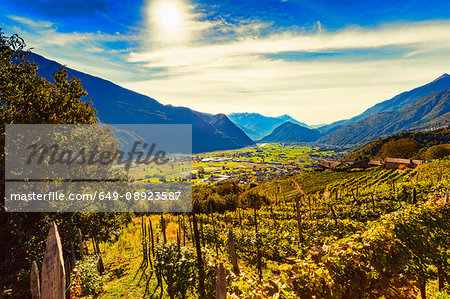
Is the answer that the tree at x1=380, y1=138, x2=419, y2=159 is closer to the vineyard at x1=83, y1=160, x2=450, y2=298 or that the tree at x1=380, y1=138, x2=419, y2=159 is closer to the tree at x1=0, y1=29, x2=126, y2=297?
the vineyard at x1=83, y1=160, x2=450, y2=298

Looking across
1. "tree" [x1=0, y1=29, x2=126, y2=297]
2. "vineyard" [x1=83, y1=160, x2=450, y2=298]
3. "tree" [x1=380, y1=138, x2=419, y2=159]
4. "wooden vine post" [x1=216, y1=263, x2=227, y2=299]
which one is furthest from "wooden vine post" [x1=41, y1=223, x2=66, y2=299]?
"tree" [x1=380, y1=138, x2=419, y2=159]

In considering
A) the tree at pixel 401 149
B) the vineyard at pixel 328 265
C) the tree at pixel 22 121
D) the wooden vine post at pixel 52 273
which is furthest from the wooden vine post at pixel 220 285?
the tree at pixel 401 149

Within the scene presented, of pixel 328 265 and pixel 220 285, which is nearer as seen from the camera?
pixel 220 285

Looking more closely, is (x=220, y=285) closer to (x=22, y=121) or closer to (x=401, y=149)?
(x=22, y=121)

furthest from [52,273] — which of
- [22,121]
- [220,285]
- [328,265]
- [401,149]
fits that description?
[401,149]

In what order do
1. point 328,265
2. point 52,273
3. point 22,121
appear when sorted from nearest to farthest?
point 52,273 → point 328,265 → point 22,121

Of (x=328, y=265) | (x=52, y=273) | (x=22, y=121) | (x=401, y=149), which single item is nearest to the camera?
(x=52, y=273)

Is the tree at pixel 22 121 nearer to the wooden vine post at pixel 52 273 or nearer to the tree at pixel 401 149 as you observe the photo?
the wooden vine post at pixel 52 273

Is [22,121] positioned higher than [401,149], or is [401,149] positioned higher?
[22,121]

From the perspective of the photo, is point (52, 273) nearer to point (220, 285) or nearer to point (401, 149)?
point (220, 285)

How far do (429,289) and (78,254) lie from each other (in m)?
19.1

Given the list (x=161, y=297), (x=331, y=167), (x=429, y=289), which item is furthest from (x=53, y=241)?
(x=331, y=167)

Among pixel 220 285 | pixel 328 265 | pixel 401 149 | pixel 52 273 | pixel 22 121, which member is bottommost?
pixel 328 265

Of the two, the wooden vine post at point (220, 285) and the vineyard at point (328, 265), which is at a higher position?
the wooden vine post at point (220, 285)
